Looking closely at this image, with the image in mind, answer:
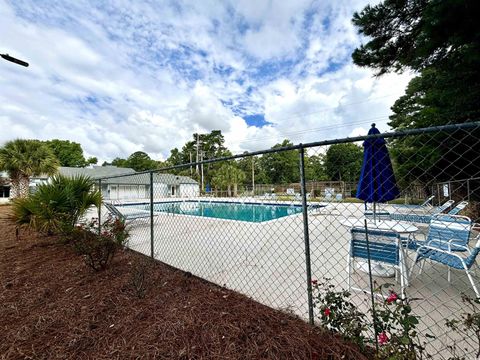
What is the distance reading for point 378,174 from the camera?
2672 millimetres

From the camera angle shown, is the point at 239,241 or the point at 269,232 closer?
the point at 239,241

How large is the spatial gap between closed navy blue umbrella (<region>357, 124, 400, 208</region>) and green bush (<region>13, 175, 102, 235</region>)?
5.12 meters

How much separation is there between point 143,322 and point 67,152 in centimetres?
4733

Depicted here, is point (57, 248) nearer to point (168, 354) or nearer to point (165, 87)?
point (168, 354)

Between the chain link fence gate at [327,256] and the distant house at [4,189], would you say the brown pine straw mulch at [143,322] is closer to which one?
the chain link fence gate at [327,256]

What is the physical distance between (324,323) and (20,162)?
710 inches

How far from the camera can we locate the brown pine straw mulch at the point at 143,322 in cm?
158

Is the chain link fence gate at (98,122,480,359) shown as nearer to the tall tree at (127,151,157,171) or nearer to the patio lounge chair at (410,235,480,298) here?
the patio lounge chair at (410,235,480,298)

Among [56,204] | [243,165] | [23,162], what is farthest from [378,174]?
[243,165]

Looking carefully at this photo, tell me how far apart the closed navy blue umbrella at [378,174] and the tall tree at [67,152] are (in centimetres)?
4653

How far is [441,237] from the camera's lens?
2.91m

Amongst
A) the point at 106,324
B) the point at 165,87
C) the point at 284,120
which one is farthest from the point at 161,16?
the point at 284,120

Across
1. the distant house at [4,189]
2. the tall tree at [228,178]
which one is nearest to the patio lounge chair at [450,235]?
the tall tree at [228,178]

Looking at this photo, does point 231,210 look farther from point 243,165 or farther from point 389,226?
point 243,165
